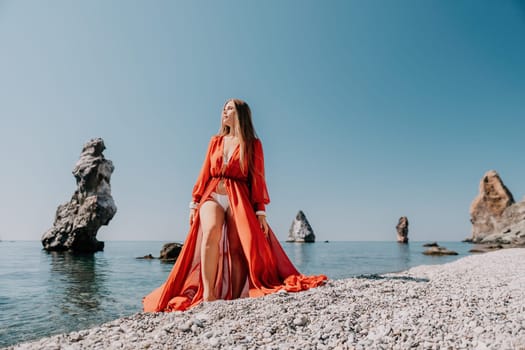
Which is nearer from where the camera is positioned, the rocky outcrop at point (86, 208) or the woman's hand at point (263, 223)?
the woman's hand at point (263, 223)

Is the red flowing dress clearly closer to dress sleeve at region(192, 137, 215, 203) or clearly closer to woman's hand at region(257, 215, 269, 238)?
dress sleeve at region(192, 137, 215, 203)

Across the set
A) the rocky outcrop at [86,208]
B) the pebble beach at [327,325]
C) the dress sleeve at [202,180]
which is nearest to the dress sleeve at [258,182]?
the dress sleeve at [202,180]

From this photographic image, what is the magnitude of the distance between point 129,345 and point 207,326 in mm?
684

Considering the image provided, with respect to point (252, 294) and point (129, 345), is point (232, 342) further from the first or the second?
point (252, 294)

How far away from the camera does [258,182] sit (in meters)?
4.86

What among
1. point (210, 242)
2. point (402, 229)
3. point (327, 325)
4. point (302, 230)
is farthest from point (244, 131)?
point (302, 230)

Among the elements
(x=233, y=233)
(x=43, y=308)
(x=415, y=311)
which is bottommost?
(x=43, y=308)

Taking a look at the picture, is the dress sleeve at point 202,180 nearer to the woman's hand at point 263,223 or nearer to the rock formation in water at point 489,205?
the woman's hand at point 263,223

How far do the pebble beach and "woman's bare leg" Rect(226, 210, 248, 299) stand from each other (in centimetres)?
76

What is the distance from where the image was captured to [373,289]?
165 inches

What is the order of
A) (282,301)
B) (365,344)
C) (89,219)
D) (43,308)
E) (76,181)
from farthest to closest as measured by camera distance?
(76,181) → (89,219) → (43,308) → (282,301) → (365,344)

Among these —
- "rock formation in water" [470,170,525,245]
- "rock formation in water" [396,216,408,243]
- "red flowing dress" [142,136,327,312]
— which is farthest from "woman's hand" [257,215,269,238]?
"rock formation in water" [396,216,408,243]

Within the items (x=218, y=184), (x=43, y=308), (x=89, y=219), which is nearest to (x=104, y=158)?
(x=89, y=219)

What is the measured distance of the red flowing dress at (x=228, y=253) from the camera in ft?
13.9
